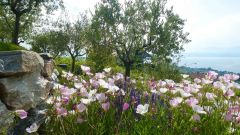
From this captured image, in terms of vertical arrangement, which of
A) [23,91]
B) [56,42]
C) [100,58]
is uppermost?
[56,42]

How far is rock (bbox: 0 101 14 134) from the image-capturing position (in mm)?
7102

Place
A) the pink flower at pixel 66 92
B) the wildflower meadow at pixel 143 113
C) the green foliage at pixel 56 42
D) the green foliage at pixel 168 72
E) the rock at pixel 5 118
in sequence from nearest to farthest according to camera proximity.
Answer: the wildflower meadow at pixel 143 113
the pink flower at pixel 66 92
the rock at pixel 5 118
the green foliage at pixel 168 72
the green foliage at pixel 56 42

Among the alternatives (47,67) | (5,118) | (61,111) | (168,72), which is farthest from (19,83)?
(168,72)

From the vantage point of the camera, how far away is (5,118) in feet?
23.6

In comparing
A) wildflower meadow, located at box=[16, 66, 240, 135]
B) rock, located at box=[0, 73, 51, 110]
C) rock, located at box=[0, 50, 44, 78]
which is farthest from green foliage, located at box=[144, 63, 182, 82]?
wildflower meadow, located at box=[16, 66, 240, 135]

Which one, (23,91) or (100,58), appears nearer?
(23,91)

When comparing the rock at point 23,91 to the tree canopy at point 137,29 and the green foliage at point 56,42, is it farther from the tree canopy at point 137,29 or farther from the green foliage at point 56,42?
the green foliage at point 56,42

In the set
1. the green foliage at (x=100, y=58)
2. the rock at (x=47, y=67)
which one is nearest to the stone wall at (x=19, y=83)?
the rock at (x=47, y=67)

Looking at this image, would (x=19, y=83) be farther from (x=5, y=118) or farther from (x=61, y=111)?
(x=61, y=111)

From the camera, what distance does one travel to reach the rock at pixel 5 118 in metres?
7.10

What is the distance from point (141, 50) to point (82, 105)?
29.4 meters

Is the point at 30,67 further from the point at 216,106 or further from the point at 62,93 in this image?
the point at 216,106

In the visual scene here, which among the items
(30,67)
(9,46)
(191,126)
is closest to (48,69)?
(30,67)

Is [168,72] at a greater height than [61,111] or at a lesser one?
lesser
